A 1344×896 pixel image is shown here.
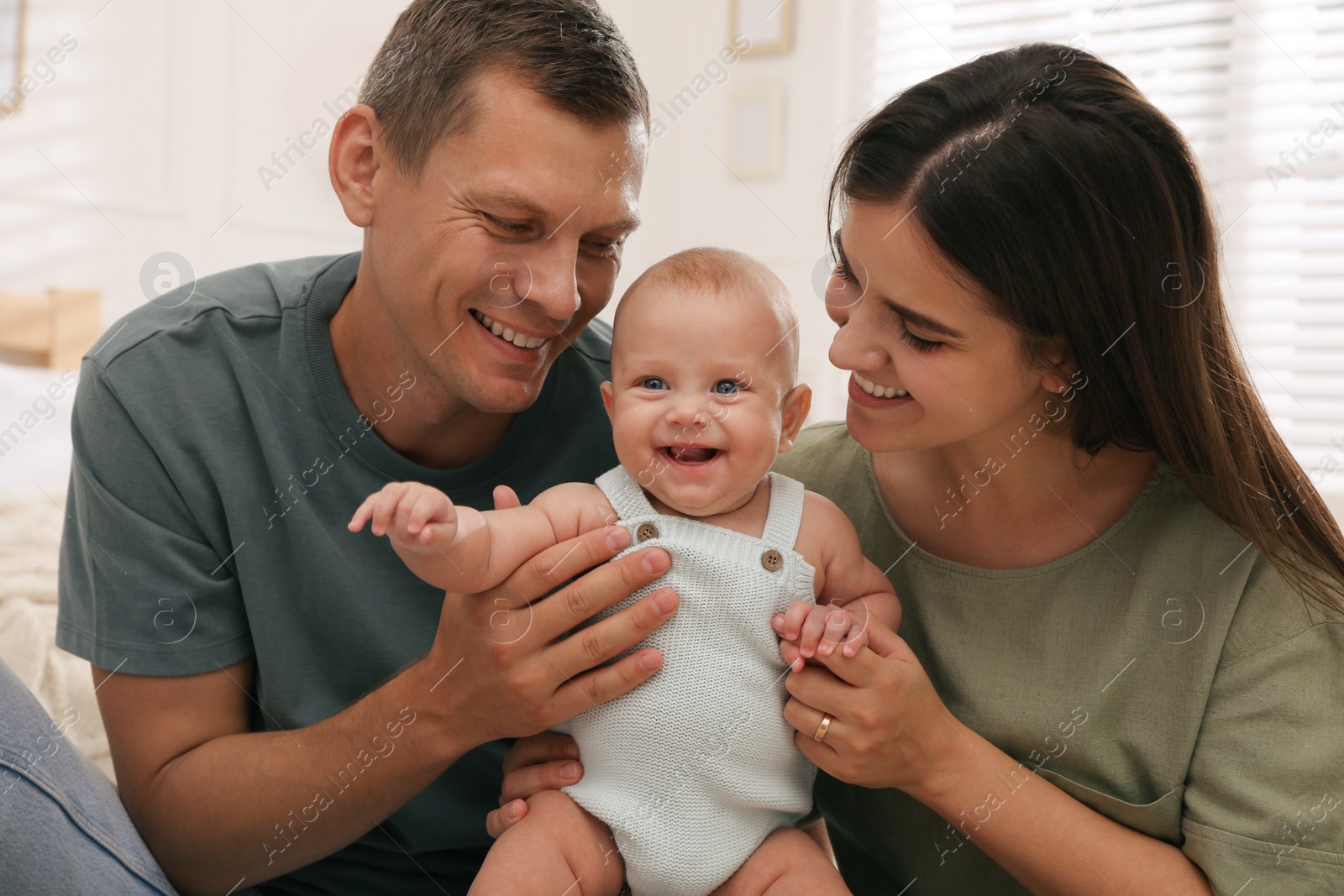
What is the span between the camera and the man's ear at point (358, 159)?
4.89ft

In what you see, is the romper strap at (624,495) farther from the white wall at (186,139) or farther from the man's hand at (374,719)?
the white wall at (186,139)

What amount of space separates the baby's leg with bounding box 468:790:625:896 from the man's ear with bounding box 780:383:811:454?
1.72 feet

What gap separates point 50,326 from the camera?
2568 millimetres

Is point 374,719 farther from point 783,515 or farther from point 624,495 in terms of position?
point 783,515

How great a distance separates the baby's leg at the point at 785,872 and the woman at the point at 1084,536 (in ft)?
0.32

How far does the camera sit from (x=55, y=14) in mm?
2549

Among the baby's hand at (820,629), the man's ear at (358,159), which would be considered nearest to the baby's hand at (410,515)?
the baby's hand at (820,629)

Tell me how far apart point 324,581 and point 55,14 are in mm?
2012

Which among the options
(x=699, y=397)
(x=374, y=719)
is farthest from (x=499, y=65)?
(x=374, y=719)

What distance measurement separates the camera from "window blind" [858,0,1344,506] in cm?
285

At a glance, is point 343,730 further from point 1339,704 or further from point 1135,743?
point 1339,704

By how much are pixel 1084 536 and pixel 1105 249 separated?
375 millimetres

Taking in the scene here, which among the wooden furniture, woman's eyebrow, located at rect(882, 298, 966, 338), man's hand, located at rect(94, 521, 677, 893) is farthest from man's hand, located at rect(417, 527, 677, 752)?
the wooden furniture

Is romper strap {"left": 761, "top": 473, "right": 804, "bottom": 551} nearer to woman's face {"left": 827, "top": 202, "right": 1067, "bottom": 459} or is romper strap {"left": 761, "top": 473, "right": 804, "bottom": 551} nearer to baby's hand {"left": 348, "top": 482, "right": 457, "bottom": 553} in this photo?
woman's face {"left": 827, "top": 202, "right": 1067, "bottom": 459}
